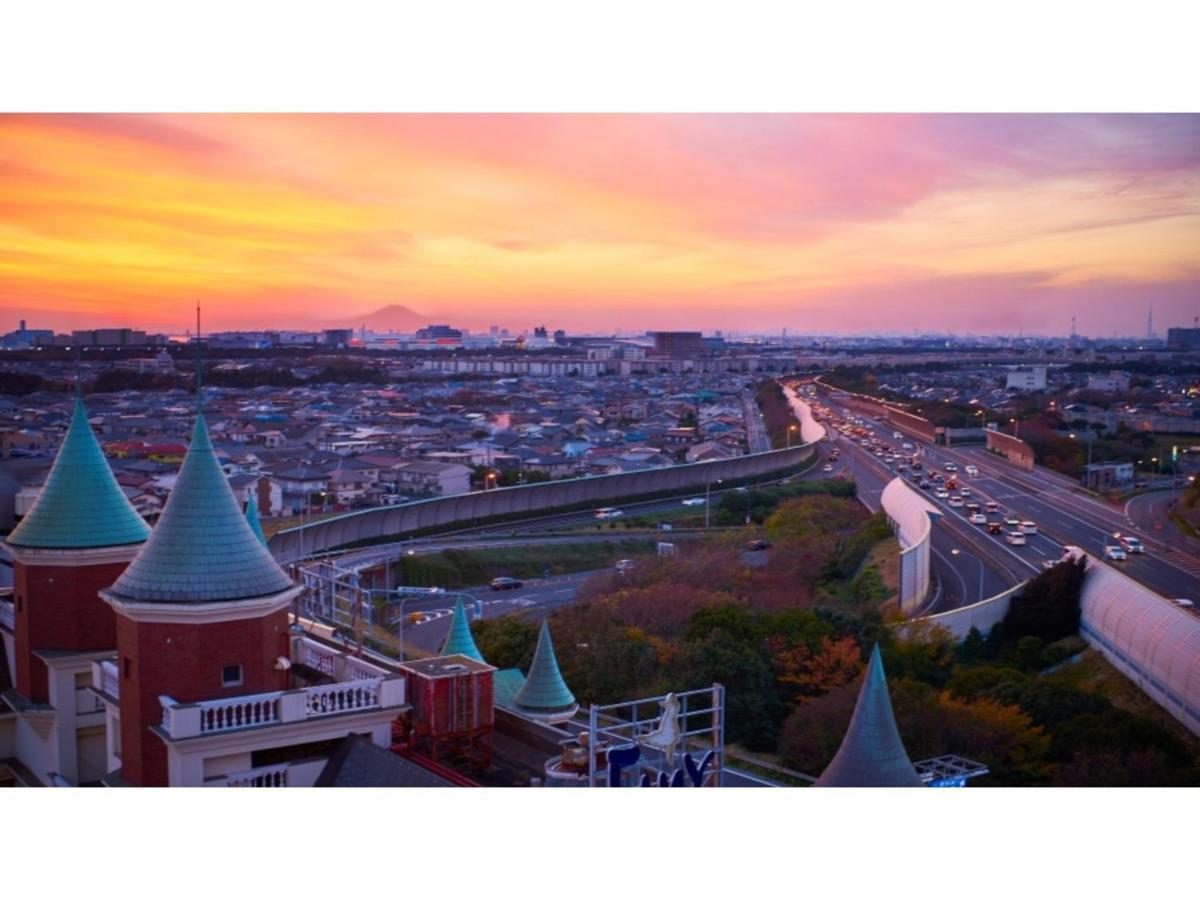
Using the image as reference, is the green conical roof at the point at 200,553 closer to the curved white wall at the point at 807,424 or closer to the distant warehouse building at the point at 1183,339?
the distant warehouse building at the point at 1183,339

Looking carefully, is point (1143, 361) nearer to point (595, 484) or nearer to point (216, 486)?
point (595, 484)

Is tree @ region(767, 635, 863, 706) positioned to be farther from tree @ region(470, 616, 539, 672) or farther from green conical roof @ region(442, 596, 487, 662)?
green conical roof @ region(442, 596, 487, 662)

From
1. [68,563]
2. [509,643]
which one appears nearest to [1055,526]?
[509,643]

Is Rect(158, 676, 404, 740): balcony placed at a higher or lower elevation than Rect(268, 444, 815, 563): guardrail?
higher

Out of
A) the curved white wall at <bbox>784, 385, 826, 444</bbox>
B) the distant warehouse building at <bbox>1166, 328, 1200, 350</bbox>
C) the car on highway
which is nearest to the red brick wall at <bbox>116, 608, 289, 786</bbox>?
the distant warehouse building at <bbox>1166, 328, 1200, 350</bbox>

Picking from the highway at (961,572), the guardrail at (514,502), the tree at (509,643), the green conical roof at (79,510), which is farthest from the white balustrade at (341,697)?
the highway at (961,572)

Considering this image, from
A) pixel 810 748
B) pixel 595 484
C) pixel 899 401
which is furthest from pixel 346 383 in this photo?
pixel 810 748
